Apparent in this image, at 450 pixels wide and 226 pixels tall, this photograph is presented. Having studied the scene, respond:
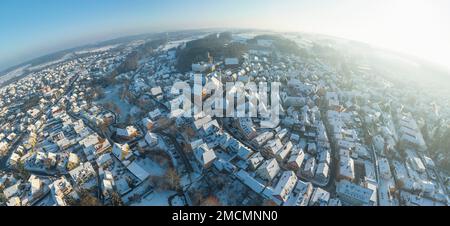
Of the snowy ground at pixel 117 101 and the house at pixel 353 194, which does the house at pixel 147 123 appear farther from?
the house at pixel 353 194

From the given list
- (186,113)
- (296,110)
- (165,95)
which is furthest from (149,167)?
(296,110)

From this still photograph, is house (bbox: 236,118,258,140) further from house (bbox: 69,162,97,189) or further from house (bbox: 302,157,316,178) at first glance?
house (bbox: 69,162,97,189)

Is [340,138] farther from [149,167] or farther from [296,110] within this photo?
[149,167]

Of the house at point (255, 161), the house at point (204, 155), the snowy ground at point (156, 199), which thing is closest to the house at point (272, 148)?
the house at point (255, 161)

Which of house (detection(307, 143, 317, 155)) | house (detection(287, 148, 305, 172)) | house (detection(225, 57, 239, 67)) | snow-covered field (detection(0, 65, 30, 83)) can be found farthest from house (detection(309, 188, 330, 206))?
snow-covered field (detection(0, 65, 30, 83))

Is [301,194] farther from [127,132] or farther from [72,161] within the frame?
[72,161]

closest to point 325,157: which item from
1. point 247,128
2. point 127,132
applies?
point 247,128

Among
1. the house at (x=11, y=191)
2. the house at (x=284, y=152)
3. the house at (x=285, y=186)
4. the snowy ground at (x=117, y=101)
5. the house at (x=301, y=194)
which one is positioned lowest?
the house at (x=301, y=194)
